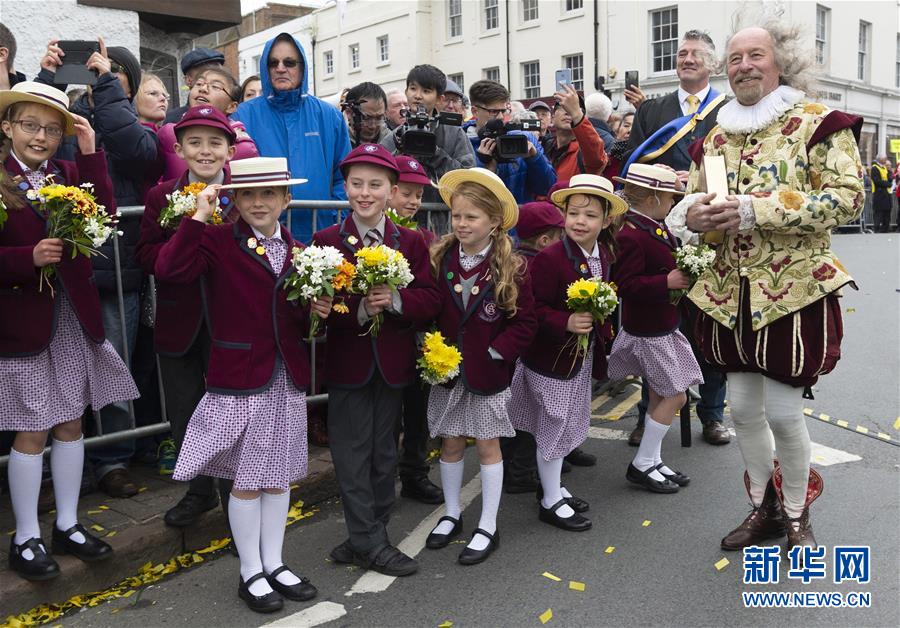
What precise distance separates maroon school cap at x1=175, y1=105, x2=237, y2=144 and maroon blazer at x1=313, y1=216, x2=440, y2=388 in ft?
2.40

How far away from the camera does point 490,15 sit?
31.6 m

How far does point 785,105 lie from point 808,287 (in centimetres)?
88

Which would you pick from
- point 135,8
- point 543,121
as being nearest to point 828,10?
point 543,121

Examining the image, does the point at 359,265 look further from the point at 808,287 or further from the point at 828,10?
the point at 828,10

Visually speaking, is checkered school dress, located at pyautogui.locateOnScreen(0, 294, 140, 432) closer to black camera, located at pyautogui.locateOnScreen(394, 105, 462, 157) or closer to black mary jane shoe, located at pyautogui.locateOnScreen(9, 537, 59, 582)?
black mary jane shoe, located at pyautogui.locateOnScreen(9, 537, 59, 582)

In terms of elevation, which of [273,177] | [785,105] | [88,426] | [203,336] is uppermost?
[785,105]

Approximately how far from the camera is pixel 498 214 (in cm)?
420

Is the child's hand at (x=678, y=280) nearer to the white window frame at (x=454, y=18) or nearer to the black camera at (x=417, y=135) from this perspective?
the black camera at (x=417, y=135)

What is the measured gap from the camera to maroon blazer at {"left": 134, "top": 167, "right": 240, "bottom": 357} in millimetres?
3910

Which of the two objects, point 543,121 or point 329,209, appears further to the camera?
point 543,121

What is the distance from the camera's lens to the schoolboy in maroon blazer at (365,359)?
3.95m

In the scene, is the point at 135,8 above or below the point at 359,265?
above

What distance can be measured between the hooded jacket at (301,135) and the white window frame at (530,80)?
2614 centimetres

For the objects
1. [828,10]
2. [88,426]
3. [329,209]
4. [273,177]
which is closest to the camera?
[273,177]
